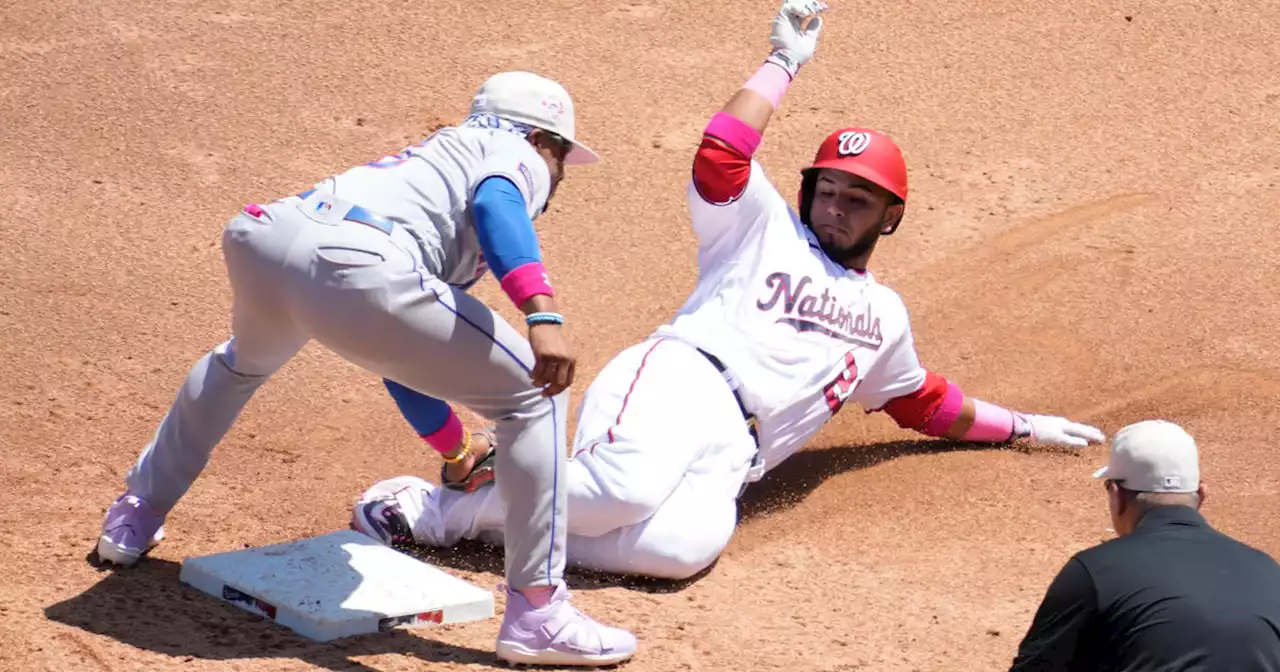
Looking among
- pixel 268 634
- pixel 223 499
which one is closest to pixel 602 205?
pixel 223 499

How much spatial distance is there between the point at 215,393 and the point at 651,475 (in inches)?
52.5

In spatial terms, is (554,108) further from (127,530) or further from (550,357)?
(127,530)

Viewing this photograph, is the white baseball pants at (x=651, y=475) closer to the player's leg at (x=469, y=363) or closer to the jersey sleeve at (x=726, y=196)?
the jersey sleeve at (x=726, y=196)

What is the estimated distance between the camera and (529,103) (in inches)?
164

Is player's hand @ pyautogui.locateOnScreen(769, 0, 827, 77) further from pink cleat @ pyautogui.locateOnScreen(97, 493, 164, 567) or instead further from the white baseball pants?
pink cleat @ pyautogui.locateOnScreen(97, 493, 164, 567)

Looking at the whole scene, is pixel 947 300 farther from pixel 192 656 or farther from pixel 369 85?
pixel 192 656

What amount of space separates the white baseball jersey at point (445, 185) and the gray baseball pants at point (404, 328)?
0.08 metres

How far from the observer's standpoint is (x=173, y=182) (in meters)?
7.80

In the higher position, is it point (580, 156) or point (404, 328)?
point (580, 156)

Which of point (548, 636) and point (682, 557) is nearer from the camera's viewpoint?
point (548, 636)

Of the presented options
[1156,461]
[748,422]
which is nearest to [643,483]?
[748,422]

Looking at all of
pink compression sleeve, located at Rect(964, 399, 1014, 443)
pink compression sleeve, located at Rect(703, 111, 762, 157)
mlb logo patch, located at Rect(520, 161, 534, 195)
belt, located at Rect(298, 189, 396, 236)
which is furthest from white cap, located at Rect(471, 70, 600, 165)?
pink compression sleeve, located at Rect(964, 399, 1014, 443)

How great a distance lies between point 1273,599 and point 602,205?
16.9 ft

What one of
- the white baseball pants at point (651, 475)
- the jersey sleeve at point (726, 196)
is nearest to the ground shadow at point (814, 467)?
the white baseball pants at point (651, 475)
